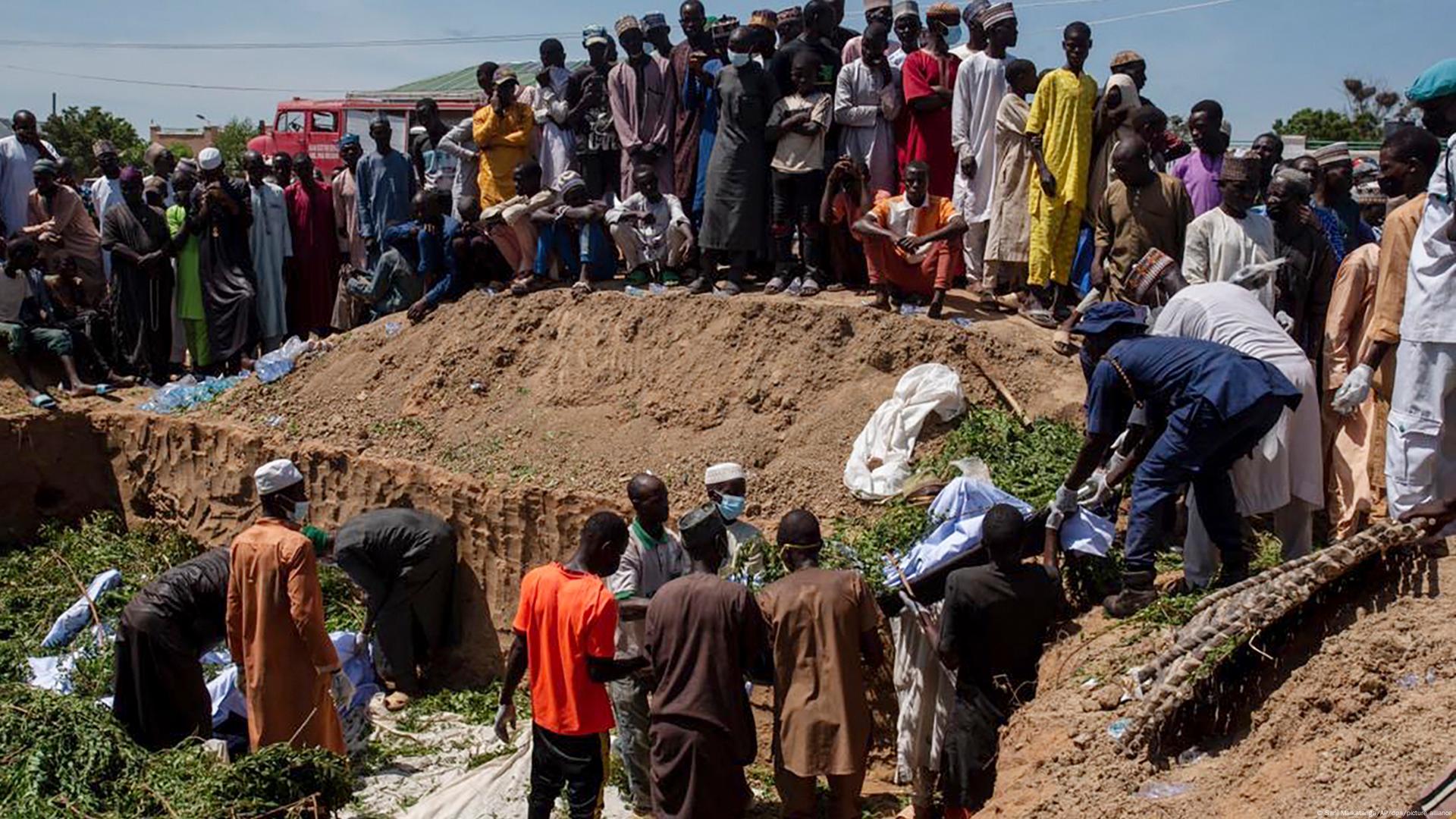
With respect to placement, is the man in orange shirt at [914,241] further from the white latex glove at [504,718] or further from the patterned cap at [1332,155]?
the white latex glove at [504,718]

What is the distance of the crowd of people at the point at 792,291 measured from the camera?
5.88m


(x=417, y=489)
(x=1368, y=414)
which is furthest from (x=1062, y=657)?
(x=417, y=489)

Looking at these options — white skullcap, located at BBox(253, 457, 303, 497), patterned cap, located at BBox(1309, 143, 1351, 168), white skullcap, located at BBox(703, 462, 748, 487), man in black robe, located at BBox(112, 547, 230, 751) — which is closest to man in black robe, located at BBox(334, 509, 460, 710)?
man in black robe, located at BBox(112, 547, 230, 751)

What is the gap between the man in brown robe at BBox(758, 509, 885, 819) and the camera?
19.4 ft

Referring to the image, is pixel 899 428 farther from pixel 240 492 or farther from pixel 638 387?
pixel 240 492

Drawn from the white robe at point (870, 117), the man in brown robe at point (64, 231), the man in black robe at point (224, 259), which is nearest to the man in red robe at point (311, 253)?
the man in black robe at point (224, 259)

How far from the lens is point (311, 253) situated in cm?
1300

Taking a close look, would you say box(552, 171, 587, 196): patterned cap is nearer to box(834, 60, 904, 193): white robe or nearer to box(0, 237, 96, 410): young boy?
box(834, 60, 904, 193): white robe

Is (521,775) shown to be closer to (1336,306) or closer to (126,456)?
(1336,306)

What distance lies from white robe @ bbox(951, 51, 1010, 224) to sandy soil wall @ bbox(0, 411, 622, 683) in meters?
3.68

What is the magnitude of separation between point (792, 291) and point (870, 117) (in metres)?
1.47

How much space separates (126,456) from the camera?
472 inches

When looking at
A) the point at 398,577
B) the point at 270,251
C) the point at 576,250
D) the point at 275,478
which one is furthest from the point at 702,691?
the point at 270,251

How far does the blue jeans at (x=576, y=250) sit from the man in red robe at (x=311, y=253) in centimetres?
285
